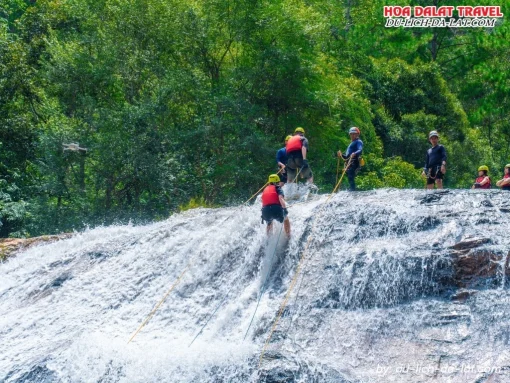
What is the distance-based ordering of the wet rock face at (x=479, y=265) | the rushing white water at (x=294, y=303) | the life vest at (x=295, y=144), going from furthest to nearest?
the life vest at (x=295, y=144), the wet rock face at (x=479, y=265), the rushing white water at (x=294, y=303)

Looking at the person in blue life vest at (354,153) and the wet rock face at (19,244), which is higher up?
the person in blue life vest at (354,153)

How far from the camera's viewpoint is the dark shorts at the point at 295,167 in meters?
17.3

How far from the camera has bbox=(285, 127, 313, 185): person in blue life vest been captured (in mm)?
17234

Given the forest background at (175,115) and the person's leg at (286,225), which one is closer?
the person's leg at (286,225)

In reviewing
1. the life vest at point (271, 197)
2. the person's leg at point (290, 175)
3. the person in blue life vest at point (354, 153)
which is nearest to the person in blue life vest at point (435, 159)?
the person in blue life vest at point (354, 153)

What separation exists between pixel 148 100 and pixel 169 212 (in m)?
3.74

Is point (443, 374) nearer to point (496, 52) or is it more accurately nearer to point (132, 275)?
point (132, 275)

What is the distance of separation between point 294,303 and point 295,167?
4.75m

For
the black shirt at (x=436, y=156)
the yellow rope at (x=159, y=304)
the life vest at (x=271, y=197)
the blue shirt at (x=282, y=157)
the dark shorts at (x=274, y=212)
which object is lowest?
the yellow rope at (x=159, y=304)

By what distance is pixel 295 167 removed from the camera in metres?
17.5

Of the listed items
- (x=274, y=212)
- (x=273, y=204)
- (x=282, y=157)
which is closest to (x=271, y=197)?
(x=273, y=204)

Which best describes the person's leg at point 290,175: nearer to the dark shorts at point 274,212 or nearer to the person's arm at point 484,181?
the dark shorts at point 274,212

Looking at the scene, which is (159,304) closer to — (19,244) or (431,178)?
(431,178)

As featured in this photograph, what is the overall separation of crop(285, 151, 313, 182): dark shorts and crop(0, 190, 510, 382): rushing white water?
1035 millimetres
